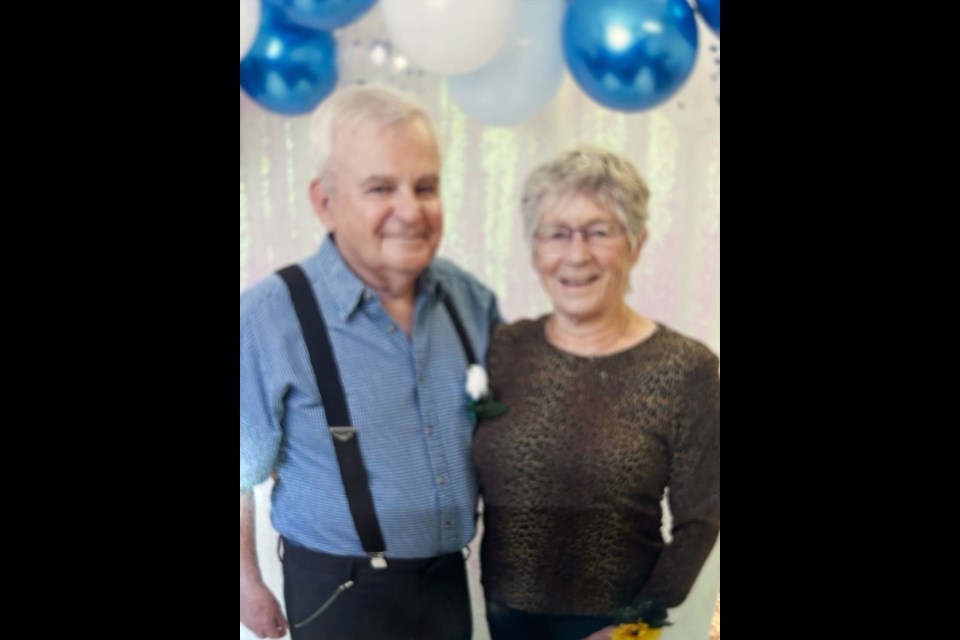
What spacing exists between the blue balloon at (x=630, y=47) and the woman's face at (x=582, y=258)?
0.77 feet

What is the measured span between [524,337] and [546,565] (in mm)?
473

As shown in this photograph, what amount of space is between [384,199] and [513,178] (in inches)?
10.7

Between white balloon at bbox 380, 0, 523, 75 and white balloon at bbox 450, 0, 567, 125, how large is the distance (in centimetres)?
2

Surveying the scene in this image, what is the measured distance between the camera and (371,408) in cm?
201

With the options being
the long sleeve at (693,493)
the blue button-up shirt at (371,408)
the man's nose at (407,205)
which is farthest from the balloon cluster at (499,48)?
the long sleeve at (693,493)

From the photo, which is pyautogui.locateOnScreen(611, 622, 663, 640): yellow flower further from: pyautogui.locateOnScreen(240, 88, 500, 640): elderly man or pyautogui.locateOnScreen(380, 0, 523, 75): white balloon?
pyautogui.locateOnScreen(380, 0, 523, 75): white balloon

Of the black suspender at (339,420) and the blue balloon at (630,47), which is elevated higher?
the blue balloon at (630,47)

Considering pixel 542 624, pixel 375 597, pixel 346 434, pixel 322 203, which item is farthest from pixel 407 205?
pixel 542 624

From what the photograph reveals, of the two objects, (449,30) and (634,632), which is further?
(634,632)

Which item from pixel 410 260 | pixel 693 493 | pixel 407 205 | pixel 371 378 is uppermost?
pixel 407 205

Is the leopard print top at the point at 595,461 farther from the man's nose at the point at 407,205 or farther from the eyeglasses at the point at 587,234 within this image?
the man's nose at the point at 407,205

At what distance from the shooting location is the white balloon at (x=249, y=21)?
2031mm

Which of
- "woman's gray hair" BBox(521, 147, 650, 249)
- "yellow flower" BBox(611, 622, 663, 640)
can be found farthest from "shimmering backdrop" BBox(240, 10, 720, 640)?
"yellow flower" BBox(611, 622, 663, 640)

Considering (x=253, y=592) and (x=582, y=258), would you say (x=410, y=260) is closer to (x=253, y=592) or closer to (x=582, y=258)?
(x=582, y=258)
